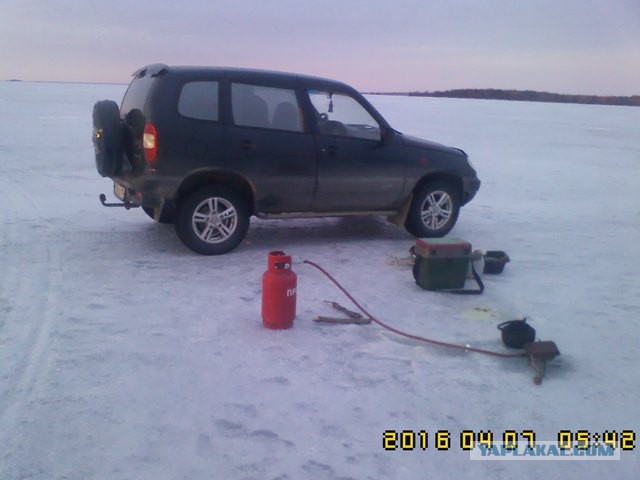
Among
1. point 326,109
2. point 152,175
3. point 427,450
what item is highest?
point 326,109

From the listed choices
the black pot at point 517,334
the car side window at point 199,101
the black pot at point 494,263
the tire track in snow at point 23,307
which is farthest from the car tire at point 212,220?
the black pot at point 517,334

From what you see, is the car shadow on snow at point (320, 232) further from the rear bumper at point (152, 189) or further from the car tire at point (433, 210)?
the rear bumper at point (152, 189)

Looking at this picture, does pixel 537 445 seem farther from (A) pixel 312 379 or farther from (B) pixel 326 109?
(B) pixel 326 109

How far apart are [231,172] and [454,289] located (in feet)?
8.31

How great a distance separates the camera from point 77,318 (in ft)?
16.6

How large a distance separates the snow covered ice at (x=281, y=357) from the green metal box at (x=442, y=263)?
0.17 metres

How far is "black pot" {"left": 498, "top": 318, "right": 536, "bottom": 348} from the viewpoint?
468 centimetres

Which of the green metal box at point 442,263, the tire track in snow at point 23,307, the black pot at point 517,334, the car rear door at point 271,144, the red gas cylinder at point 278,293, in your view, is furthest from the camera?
the car rear door at point 271,144

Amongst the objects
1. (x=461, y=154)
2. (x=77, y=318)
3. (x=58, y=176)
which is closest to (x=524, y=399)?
(x=77, y=318)

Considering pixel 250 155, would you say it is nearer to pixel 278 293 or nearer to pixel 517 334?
pixel 278 293

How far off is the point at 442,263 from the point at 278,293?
1806 mm

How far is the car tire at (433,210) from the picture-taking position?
786cm

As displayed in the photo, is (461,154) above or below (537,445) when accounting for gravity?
above
